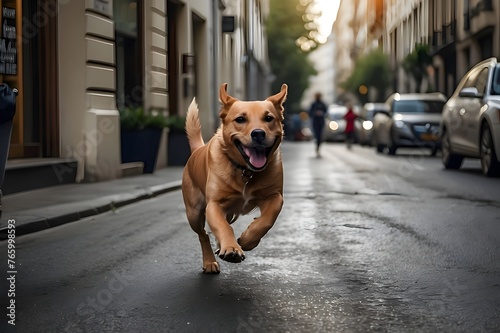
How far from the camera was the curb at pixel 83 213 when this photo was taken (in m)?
7.56

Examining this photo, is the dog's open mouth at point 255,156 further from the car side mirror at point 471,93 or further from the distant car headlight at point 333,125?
the distant car headlight at point 333,125

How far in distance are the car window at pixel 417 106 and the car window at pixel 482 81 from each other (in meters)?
8.83

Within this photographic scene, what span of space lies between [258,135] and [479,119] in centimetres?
901

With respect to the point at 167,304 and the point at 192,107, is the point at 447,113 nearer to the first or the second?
the point at 192,107

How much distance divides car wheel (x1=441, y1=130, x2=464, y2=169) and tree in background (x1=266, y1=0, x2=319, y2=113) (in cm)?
4978

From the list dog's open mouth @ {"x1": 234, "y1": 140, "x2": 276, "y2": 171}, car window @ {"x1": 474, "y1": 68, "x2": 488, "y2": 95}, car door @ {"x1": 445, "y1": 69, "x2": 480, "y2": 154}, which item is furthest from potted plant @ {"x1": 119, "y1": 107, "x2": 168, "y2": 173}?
dog's open mouth @ {"x1": 234, "y1": 140, "x2": 276, "y2": 171}

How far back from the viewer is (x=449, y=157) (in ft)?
50.4

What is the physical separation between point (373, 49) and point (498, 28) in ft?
101

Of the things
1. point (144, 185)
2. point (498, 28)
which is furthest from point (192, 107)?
point (498, 28)

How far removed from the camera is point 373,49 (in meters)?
57.7

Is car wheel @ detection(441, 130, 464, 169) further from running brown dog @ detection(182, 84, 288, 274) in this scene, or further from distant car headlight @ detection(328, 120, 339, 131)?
distant car headlight @ detection(328, 120, 339, 131)

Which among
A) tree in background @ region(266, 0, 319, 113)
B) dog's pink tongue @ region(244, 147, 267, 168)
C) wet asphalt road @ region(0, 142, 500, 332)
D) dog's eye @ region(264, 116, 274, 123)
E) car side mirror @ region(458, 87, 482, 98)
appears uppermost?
tree in background @ region(266, 0, 319, 113)

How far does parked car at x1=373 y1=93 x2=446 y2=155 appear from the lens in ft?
70.7

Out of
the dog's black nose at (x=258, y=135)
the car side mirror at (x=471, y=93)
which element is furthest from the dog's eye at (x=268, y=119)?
the car side mirror at (x=471, y=93)
